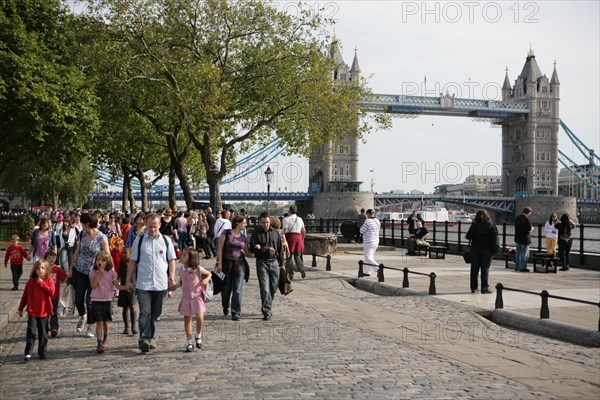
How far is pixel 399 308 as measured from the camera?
13078mm

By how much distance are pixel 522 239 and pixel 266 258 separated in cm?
1029

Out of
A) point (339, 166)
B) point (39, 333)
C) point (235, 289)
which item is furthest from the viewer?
point (339, 166)

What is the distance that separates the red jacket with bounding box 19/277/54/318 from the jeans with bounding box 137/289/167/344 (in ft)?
3.54

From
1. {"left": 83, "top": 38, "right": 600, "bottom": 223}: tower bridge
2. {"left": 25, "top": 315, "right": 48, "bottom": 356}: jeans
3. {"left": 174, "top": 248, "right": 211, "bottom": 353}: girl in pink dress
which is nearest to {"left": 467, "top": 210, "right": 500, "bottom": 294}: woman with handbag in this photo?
{"left": 174, "top": 248, "right": 211, "bottom": 353}: girl in pink dress

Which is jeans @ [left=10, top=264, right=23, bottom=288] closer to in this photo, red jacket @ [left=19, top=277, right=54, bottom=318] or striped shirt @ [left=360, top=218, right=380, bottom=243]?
red jacket @ [left=19, top=277, right=54, bottom=318]

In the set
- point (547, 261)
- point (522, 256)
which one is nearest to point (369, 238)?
point (522, 256)

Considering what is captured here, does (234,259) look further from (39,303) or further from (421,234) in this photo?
(421,234)

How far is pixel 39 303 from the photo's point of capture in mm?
8875

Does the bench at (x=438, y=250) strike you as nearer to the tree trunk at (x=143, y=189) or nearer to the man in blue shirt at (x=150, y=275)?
the man in blue shirt at (x=150, y=275)

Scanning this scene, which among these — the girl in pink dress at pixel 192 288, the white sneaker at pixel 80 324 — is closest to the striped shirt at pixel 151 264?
the girl in pink dress at pixel 192 288

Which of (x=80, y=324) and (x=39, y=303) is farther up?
(x=39, y=303)

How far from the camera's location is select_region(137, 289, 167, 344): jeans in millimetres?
8906

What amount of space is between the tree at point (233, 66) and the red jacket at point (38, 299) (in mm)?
22768

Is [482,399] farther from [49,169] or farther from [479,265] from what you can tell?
[49,169]
